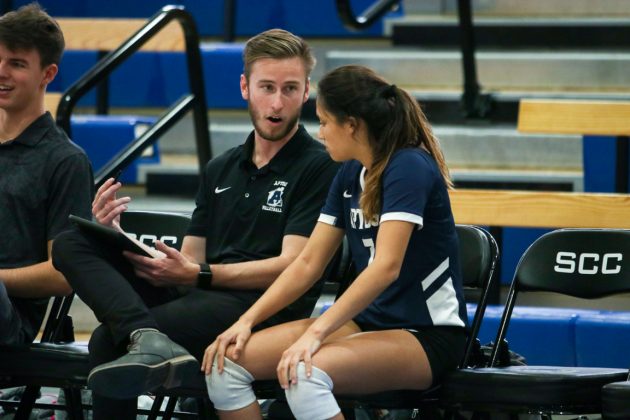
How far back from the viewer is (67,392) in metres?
3.44

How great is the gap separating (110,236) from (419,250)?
731 millimetres

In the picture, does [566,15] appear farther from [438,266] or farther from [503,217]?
[438,266]

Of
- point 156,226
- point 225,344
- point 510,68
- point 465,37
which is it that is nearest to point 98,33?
point 465,37

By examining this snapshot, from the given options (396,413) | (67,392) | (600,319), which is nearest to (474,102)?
(600,319)

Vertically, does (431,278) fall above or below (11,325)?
above

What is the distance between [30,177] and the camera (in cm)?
337

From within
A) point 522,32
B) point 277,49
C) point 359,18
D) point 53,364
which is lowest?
point 53,364

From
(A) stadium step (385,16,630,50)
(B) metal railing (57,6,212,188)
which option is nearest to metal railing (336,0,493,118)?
(A) stadium step (385,16,630,50)

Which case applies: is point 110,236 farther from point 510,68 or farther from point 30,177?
point 510,68

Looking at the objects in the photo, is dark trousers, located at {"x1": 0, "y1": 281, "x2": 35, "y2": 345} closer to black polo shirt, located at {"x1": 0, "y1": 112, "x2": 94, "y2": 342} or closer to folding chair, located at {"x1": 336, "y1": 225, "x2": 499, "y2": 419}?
black polo shirt, located at {"x1": 0, "y1": 112, "x2": 94, "y2": 342}

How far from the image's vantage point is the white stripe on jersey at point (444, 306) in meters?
3.04

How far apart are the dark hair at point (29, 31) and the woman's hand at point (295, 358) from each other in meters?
1.14

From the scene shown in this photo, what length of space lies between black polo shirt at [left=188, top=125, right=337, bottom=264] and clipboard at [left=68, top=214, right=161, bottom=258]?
318 millimetres

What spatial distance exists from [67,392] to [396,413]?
89cm
